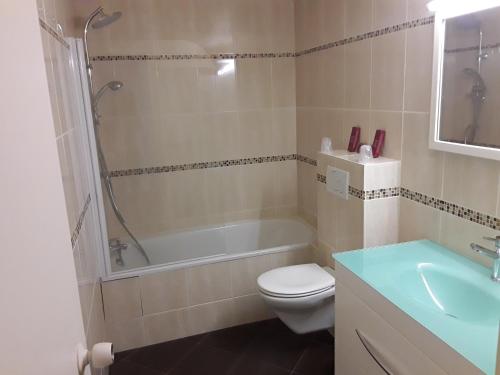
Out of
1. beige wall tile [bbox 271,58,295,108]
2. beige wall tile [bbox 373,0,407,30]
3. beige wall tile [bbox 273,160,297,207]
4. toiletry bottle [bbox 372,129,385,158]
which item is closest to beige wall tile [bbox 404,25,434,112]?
beige wall tile [bbox 373,0,407,30]

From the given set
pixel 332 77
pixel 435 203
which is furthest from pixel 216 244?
pixel 435 203

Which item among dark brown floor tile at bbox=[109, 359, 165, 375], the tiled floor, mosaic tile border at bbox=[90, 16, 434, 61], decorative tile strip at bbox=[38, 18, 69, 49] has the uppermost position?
mosaic tile border at bbox=[90, 16, 434, 61]

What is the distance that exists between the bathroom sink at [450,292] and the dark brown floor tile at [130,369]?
4.91ft

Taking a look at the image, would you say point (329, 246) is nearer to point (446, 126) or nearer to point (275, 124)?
point (446, 126)

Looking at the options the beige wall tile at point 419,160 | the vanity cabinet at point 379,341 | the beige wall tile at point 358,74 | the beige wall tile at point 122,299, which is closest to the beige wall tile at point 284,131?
the beige wall tile at point 358,74

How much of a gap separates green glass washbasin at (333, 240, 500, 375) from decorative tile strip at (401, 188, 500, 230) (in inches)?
6.7

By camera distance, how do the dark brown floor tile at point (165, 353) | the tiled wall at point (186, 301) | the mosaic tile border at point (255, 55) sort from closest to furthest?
1. the mosaic tile border at point (255, 55)
2. the dark brown floor tile at point (165, 353)
3. the tiled wall at point (186, 301)

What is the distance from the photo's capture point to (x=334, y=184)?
88.4 inches

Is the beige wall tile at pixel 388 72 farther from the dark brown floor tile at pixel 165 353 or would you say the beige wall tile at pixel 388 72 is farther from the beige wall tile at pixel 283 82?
the dark brown floor tile at pixel 165 353

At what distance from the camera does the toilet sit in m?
2.18

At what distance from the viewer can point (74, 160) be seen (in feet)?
6.24

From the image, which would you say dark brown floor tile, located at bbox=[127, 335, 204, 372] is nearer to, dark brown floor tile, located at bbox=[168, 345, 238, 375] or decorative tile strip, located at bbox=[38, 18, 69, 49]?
dark brown floor tile, located at bbox=[168, 345, 238, 375]

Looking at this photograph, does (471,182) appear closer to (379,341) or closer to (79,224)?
(379,341)

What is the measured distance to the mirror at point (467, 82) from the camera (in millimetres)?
1501
